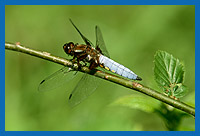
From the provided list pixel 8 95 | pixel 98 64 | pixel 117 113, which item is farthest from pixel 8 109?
pixel 98 64

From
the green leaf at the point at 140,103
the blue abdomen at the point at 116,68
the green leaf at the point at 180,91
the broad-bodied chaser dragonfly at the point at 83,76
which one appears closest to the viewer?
the green leaf at the point at 180,91

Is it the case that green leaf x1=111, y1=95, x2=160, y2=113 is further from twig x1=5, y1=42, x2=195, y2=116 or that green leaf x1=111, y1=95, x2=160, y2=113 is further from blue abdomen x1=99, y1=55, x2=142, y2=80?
blue abdomen x1=99, y1=55, x2=142, y2=80

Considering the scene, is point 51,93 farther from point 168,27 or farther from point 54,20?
point 168,27

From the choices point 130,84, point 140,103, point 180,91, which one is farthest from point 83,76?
point 180,91

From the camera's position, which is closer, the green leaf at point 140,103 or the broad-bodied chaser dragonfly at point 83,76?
the green leaf at point 140,103

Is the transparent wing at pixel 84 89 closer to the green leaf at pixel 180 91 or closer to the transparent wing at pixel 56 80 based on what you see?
the transparent wing at pixel 56 80

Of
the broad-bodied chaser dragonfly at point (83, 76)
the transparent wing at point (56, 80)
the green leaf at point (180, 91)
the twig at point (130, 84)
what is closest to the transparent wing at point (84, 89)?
the broad-bodied chaser dragonfly at point (83, 76)

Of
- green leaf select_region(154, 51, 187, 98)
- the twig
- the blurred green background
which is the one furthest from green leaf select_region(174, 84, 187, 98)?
the blurred green background
